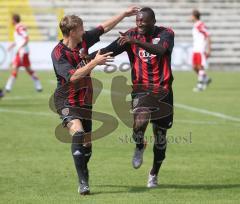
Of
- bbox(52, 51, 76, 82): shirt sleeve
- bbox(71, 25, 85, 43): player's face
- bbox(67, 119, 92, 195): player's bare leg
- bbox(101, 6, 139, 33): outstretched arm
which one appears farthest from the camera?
bbox(101, 6, 139, 33): outstretched arm

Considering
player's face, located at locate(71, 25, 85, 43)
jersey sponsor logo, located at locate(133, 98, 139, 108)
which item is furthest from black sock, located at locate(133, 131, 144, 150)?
player's face, located at locate(71, 25, 85, 43)

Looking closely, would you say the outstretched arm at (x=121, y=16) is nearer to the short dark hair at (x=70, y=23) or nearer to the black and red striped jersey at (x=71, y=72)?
the black and red striped jersey at (x=71, y=72)

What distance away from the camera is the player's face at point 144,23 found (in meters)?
9.17

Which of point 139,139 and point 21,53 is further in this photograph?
point 21,53

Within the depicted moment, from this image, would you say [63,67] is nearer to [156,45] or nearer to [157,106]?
[156,45]

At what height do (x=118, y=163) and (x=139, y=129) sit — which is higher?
(x=139, y=129)

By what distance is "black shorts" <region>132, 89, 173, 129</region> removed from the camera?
9555 millimetres

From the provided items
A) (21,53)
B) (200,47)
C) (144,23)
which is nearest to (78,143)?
(144,23)

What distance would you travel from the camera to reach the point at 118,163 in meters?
11.3

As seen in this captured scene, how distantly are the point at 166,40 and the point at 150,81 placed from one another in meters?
0.58

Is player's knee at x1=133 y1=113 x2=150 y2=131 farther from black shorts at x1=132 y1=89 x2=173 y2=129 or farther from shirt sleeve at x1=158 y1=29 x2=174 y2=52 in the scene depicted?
shirt sleeve at x1=158 y1=29 x2=174 y2=52

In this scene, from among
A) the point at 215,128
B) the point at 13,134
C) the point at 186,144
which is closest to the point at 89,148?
the point at 186,144

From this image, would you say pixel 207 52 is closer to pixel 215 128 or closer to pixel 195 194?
pixel 215 128

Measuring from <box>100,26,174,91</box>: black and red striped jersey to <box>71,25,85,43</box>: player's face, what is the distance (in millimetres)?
Result: 603
